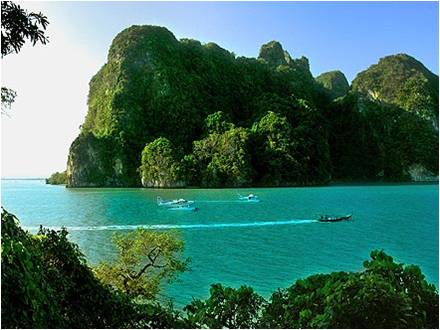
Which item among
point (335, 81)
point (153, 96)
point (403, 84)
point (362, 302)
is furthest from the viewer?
point (335, 81)

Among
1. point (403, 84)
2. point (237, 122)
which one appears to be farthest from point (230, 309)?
point (403, 84)

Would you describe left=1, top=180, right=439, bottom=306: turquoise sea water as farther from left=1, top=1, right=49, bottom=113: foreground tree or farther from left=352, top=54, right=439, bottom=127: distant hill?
left=352, top=54, right=439, bottom=127: distant hill

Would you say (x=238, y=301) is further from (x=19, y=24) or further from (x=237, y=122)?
(x=237, y=122)

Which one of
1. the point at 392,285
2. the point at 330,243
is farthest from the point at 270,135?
the point at 392,285

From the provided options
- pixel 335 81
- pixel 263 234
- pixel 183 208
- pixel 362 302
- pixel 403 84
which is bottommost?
pixel 263 234

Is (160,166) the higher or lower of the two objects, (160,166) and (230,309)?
the higher

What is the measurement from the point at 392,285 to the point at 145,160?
117ft

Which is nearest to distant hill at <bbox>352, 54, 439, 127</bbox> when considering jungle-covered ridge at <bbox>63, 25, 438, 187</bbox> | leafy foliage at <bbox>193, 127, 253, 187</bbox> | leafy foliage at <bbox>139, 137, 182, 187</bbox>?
jungle-covered ridge at <bbox>63, 25, 438, 187</bbox>

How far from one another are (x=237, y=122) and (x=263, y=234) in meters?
32.6

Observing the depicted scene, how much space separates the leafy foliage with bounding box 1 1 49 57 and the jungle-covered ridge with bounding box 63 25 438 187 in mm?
33060

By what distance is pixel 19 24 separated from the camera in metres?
1.88

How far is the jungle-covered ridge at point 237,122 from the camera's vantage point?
37.1 metres

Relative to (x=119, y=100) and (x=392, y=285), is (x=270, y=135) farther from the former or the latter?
(x=392, y=285)

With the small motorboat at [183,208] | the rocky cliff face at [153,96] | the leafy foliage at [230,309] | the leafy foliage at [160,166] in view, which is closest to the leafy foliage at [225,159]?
the leafy foliage at [160,166]
